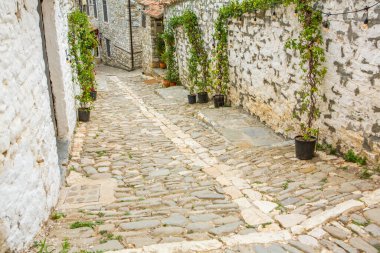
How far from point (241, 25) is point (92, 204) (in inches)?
210

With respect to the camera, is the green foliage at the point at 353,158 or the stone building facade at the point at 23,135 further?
the green foliage at the point at 353,158

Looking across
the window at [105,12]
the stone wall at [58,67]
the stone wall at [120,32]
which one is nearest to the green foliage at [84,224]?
the stone wall at [58,67]

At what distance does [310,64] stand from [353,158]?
1.45 metres

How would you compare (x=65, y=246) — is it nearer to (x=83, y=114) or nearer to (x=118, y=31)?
(x=83, y=114)

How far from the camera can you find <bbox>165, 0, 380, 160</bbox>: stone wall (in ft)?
15.0

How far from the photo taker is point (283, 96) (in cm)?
664

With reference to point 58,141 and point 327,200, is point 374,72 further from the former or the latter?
point 58,141

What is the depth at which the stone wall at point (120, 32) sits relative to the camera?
842 inches

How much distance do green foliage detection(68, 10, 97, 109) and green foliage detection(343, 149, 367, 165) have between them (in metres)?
5.99

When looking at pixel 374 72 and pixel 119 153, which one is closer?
pixel 374 72

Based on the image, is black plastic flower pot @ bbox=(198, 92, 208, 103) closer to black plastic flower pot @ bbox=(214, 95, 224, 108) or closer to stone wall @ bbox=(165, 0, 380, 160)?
black plastic flower pot @ bbox=(214, 95, 224, 108)

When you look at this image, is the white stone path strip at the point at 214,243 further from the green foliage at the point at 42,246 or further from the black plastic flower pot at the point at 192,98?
the black plastic flower pot at the point at 192,98

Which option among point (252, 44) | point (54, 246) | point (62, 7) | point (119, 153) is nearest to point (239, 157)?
point (119, 153)

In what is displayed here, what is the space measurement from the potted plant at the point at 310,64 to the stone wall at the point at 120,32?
16832 millimetres
